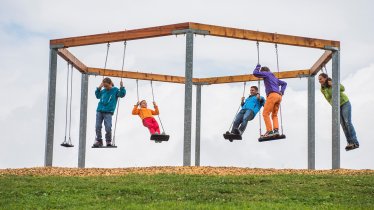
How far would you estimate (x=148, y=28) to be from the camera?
1942 cm

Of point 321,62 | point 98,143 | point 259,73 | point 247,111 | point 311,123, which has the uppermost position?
point 321,62

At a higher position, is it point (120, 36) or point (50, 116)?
point (120, 36)

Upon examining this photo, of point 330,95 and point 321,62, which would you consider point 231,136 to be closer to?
point 330,95

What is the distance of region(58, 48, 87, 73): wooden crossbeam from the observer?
71.5ft

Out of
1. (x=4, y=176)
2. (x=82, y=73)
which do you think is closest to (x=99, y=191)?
(x=4, y=176)

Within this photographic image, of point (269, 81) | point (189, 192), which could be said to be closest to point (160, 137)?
point (269, 81)

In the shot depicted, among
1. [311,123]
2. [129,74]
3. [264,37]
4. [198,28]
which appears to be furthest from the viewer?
[311,123]

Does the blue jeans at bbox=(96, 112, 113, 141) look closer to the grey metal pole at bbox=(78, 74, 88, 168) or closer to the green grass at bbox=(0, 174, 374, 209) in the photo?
the grey metal pole at bbox=(78, 74, 88, 168)

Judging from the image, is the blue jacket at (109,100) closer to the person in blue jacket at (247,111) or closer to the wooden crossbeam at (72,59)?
the wooden crossbeam at (72,59)

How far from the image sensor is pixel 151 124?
2322cm

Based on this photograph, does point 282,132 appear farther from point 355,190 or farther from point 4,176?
point 4,176

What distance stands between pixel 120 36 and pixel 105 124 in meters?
3.42

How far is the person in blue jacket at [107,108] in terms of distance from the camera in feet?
72.7

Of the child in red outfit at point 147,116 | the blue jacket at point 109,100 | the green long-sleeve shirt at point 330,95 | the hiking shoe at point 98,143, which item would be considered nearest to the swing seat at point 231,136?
the child in red outfit at point 147,116
